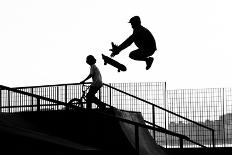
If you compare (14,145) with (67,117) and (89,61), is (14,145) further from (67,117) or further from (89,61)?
(89,61)

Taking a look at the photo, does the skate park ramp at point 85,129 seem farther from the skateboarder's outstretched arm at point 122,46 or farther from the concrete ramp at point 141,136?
the skateboarder's outstretched arm at point 122,46

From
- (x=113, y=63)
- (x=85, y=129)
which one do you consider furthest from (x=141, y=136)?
(x=113, y=63)

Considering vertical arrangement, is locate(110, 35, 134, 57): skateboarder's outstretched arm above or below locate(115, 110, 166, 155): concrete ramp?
above

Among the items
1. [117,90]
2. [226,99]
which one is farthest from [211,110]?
[117,90]

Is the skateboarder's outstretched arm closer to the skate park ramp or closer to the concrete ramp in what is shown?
the skate park ramp

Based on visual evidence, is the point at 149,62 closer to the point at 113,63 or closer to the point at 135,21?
the point at 113,63

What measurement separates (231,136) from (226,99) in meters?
1.56

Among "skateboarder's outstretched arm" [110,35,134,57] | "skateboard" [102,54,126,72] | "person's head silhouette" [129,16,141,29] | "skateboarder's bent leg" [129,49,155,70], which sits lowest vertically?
"skateboard" [102,54,126,72]

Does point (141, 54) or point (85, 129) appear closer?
point (141, 54)

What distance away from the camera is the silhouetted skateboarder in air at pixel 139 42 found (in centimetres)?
1052

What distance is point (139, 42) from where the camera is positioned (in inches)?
419

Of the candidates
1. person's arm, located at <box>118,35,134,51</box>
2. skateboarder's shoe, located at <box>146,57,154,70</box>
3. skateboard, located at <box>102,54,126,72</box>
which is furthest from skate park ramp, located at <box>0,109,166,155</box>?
person's arm, located at <box>118,35,134,51</box>

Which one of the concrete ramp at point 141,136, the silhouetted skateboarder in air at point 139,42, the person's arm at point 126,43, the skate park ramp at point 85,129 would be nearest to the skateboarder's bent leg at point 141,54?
the silhouetted skateboarder in air at point 139,42

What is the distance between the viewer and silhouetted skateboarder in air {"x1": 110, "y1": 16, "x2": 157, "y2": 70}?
10523 mm
